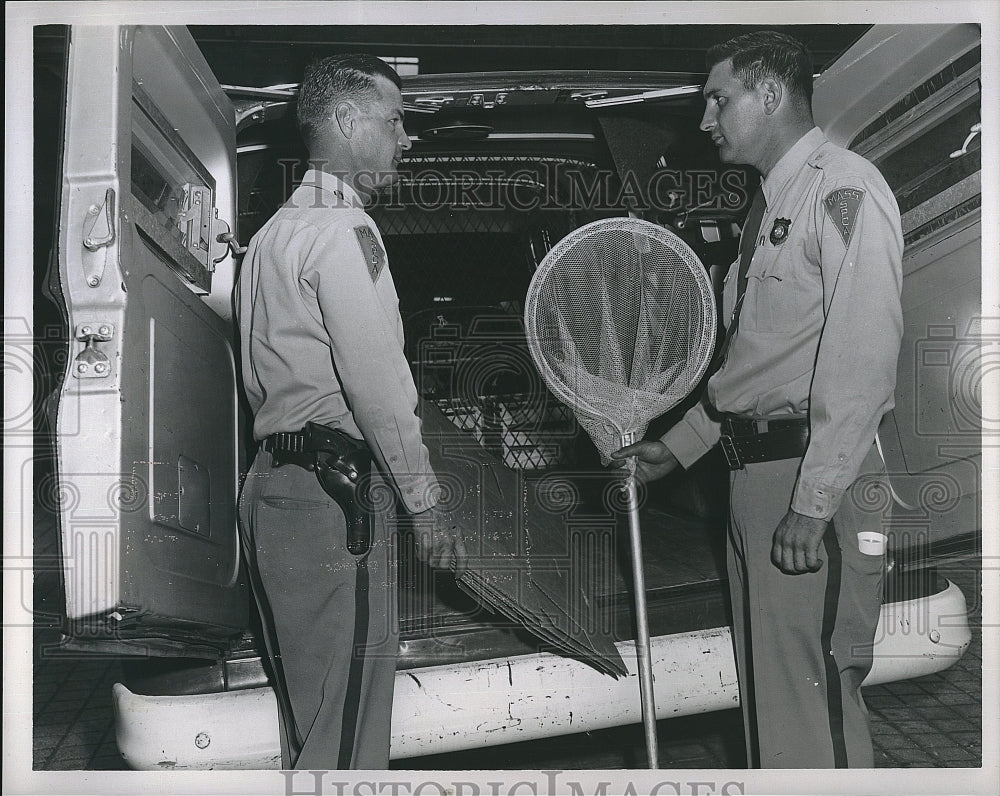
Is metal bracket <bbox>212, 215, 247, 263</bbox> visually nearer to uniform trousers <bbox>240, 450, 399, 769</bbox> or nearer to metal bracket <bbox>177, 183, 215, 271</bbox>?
metal bracket <bbox>177, 183, 215, 271</bbox>

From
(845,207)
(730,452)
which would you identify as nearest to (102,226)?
(730,452)

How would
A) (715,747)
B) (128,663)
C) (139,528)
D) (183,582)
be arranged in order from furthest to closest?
(715,747), (128,663), (183,582), (139,528)

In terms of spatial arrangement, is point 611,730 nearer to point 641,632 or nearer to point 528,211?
point 641,632

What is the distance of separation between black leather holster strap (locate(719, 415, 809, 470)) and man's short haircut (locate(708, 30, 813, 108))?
718 mm

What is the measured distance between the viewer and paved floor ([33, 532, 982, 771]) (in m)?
1.95

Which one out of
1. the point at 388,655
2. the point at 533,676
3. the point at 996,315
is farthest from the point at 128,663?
the point at 996,315

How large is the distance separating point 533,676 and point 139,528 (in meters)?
0.91

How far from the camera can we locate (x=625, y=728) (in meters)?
2.15

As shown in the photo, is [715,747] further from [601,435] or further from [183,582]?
[183,582]

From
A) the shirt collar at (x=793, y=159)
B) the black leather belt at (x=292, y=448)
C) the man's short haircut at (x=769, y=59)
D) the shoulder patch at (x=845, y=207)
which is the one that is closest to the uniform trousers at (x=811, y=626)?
the shoulder patch at (x=845, y=207)

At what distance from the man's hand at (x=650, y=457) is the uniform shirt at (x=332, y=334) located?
1.55 ft

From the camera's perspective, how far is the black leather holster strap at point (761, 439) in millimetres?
Result: 1896

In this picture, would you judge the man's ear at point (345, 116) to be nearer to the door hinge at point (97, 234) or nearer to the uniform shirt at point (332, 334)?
the uniform shirt at point (332, 334)

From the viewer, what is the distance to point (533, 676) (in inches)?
80.0
